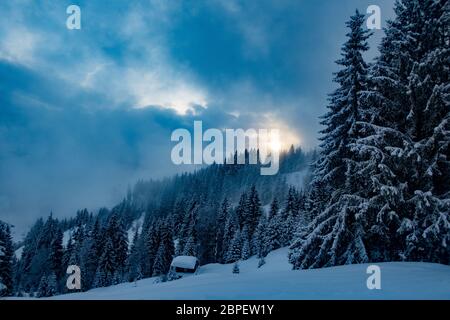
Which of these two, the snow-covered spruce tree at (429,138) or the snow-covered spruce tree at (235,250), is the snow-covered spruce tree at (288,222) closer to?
the snow-covered spruce tree at (235,250)

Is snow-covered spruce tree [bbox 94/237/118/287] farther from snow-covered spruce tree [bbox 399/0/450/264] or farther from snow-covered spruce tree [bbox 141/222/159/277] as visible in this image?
snow-covered spruce tree [bbox 399/0/450/264]

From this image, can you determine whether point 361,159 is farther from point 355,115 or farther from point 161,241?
point 161,241

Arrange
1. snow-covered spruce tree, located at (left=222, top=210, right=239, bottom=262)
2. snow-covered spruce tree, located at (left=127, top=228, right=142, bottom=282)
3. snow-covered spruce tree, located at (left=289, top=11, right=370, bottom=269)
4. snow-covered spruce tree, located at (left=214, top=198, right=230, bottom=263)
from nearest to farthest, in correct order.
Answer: snow-covered spruce tree, located at (left=289, top=11, right=370, bottom=269) < snow-covered spruce tree, located at (left=127, top=228, right=142, bottom=282) < snow-covered spruce tree, located at (left=222, top=210, right=239, bottom=262) < snow-covered spruce tree, located at (left=214, top=198, right=230, bottom=263)

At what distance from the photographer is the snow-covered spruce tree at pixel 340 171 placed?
54.7 ft

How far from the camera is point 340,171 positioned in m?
18.1

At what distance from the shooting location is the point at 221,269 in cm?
6247

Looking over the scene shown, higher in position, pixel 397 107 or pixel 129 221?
pixel 397 107

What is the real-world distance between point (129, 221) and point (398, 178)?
189265mm

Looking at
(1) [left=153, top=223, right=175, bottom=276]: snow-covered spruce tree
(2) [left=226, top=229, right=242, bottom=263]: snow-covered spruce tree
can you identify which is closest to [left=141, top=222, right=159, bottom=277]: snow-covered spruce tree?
(1) [left=153, top=223, right=175, bottom=276]: snow-covered spruce tree

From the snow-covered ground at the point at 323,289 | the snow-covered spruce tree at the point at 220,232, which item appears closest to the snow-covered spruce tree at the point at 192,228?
the snow-covered spruce tree at the point at 220,232

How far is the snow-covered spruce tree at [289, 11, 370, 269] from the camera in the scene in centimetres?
1669
